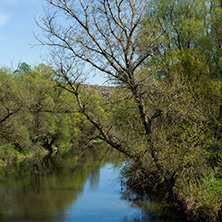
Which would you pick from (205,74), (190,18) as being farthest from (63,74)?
(190,18)

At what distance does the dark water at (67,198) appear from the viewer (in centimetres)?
1337

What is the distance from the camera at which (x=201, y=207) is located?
36.0 feet

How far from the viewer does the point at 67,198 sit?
16.1 metres

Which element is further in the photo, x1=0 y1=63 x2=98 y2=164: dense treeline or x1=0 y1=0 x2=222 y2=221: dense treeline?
x1=0 y1=63 x2=98 y2=164: dense treeline

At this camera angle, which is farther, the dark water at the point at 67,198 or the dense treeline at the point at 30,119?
the dense treeline at the point at 30,119

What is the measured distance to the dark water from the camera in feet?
43.9

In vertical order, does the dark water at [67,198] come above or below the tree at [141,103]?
below

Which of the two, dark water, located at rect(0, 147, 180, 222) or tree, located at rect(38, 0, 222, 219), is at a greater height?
tree, located at rect(38, 0, 222, 219)

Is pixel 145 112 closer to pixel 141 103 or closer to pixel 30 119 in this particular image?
pixel 141 103

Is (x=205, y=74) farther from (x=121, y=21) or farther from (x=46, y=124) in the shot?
(x=46, y=124)

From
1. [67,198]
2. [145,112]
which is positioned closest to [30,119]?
[67,198]

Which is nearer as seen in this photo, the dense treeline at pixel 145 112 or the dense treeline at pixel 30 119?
the dense treeline at pixel 145 112

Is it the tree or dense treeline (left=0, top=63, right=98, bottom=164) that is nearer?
the tree

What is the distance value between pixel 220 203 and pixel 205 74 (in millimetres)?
9865
